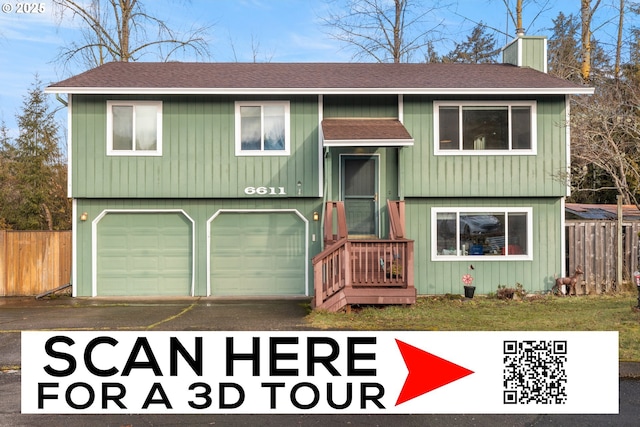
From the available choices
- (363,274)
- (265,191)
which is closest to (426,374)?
(363,274)

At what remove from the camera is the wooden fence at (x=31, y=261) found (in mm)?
14984

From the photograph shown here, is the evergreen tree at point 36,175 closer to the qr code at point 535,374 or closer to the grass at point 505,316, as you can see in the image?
the grass at point 505,316

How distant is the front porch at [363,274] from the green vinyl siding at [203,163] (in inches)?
113

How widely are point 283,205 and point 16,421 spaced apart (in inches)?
364

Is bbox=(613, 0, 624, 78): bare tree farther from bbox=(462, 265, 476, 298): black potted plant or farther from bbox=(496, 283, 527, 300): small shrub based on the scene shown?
bbox=(462, 265, 476, 298): black potted plant

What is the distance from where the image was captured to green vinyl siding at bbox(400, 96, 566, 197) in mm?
14062

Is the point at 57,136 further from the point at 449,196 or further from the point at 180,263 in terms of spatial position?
the point at 449,196

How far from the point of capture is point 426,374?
210 inches

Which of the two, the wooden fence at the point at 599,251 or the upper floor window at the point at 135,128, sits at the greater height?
the upper floor window at the point at 135,128

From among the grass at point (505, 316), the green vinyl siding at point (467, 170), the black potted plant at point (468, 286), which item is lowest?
the grass at point (505, 316)

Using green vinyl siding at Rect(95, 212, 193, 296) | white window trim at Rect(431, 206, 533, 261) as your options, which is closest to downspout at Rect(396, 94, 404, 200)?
white window trim at Rect(431, 206, 533, 261)

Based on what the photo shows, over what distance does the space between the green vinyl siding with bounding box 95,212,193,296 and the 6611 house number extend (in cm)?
173


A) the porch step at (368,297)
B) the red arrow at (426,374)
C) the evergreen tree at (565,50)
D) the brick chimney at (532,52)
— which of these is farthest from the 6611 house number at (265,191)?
the evergreen tree at (565,50)

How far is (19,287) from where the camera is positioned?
49.2ft
